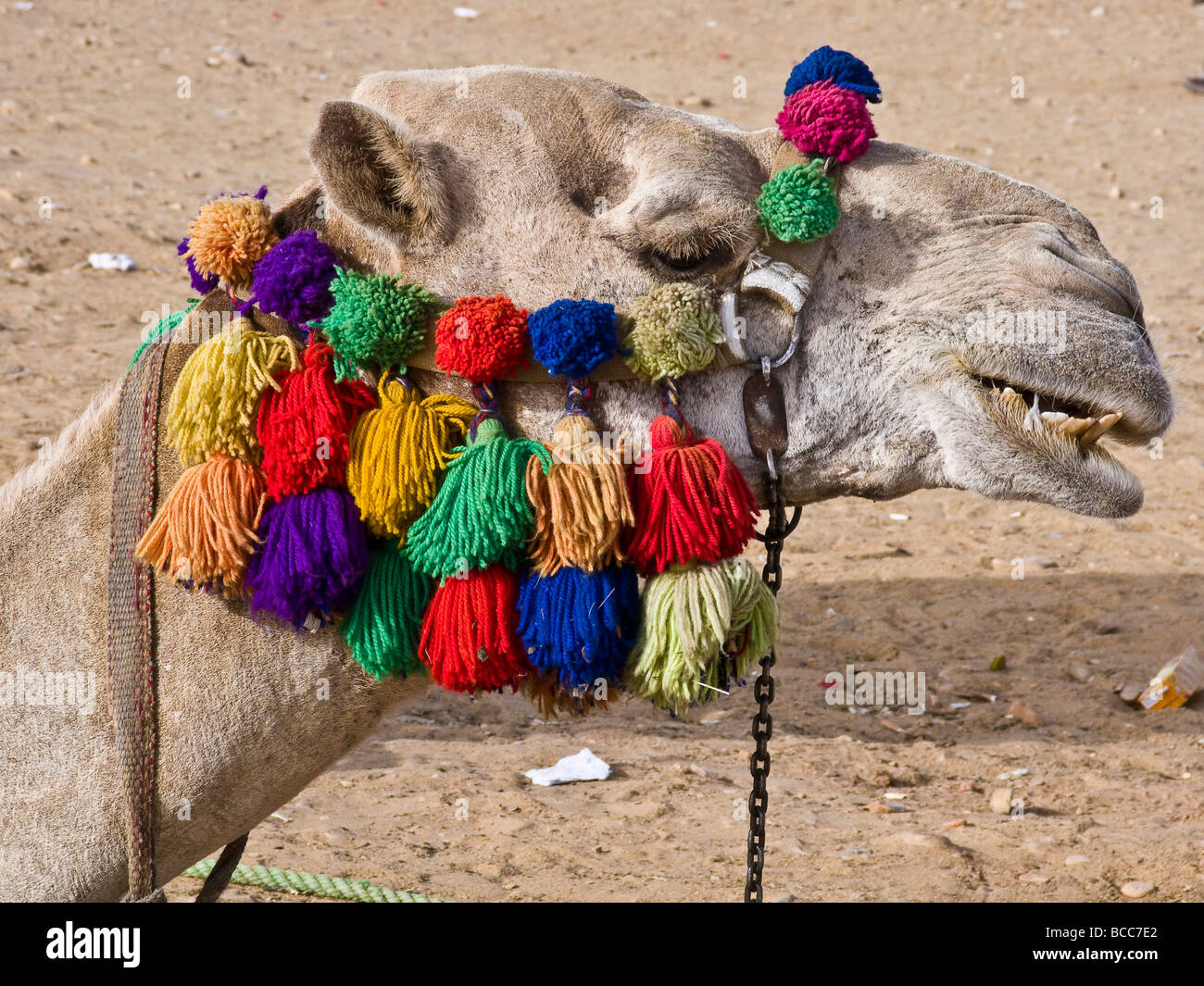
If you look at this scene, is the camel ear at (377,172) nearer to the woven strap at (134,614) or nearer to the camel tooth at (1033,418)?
the woven strap at (134,614)

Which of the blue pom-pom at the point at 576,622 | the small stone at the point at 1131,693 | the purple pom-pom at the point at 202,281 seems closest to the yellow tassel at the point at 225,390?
the purple pom-pom at the point at 202,281

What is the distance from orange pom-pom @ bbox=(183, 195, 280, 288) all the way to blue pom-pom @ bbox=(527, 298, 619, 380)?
57 centimetres

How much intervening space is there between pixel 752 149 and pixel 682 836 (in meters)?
2.97

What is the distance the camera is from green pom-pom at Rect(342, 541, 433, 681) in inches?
99.1

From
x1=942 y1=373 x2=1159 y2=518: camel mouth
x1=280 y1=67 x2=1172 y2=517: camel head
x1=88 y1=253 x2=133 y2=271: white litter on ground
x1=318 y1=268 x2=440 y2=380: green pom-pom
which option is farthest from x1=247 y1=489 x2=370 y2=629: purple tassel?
x1=88 y1=253 x2=133 y2=271: white litter on ground

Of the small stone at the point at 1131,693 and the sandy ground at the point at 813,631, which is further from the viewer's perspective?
the small stone at the point at 1131,693

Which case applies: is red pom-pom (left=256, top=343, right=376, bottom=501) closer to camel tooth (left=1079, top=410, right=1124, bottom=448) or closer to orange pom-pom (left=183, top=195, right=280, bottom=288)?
orange pom-pom (left=183, top=195, right=280, bottom=288)

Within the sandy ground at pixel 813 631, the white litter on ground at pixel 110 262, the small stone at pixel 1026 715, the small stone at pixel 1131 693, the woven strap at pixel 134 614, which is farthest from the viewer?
the white litter on ground at pixel 110 262

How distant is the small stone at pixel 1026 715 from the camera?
585 cm

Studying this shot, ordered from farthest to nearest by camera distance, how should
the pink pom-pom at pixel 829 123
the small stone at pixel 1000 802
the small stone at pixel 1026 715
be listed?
the small stone at pixel 1026 715, the small stone at pixel 1000 802, the pink pom-pom at pixel 829 123

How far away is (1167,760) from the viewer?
5.56m

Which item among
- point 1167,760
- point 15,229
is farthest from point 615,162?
point 15,229

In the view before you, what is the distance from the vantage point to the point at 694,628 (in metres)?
2.48

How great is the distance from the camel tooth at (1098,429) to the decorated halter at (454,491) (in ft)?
2.26
